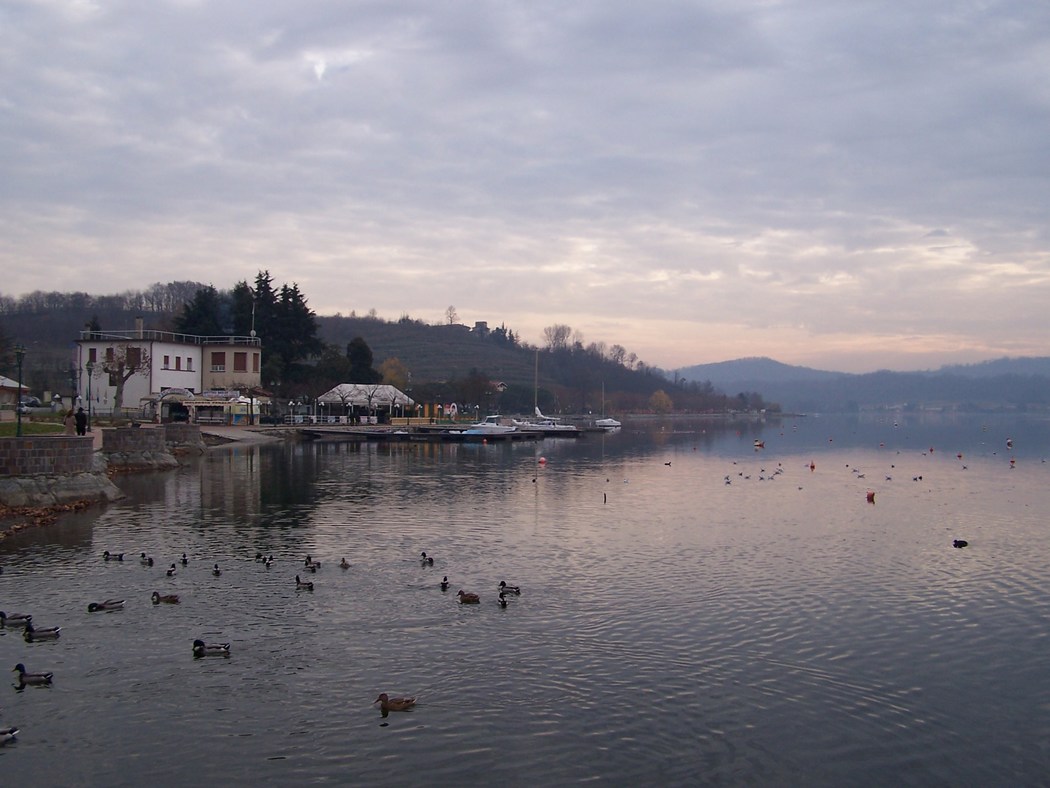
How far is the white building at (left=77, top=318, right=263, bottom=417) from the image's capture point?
7744 cm

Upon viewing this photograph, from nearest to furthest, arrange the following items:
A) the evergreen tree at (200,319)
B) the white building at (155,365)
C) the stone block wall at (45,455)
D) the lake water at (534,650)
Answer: the lake water at (534,650) → the stone block wall at (45,455) → the white building at (155,365) → the evergreen tree at (200,319)

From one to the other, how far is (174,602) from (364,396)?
78651 mm

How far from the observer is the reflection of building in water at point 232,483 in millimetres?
35031

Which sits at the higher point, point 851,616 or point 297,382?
point 297,382

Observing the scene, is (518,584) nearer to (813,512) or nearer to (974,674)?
(974,674)

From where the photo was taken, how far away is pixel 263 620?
1852cm

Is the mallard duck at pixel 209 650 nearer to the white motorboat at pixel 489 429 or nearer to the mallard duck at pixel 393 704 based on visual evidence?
the mallard duck at pixel 393 704

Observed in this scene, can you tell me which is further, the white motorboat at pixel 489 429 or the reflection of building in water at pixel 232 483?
the white motorboat at pixel 489 429

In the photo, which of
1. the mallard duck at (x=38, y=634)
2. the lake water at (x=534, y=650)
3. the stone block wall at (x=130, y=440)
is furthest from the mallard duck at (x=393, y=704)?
the stone block wall at (x=130, y=440)

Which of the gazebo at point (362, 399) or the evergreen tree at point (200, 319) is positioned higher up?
the evergreen tree at point (200, 319)

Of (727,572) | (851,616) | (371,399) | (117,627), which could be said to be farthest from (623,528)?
(371,399)

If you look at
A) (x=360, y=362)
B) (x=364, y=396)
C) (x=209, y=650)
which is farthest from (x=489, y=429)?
(x=209, y=650)

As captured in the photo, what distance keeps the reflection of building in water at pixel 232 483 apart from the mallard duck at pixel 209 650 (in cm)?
1695

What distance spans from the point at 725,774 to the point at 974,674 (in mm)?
7108
